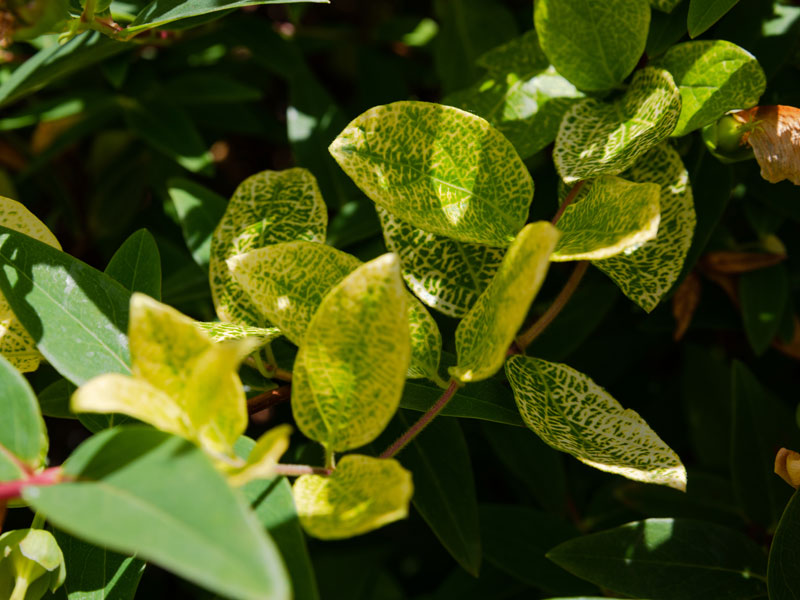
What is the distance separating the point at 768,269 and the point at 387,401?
66 cm

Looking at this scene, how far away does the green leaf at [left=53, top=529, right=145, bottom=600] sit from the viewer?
63 centimetres

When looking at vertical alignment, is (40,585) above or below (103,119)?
below

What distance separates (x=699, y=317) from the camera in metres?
1.02

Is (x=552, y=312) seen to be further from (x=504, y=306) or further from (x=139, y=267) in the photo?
(x=139, y=267)

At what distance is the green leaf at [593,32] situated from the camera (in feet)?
2.25

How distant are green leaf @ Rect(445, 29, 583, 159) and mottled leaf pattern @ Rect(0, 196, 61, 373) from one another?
441 millimetres

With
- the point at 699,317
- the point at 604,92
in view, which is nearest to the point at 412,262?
the point at 604,92

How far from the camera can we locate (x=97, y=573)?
632 mm

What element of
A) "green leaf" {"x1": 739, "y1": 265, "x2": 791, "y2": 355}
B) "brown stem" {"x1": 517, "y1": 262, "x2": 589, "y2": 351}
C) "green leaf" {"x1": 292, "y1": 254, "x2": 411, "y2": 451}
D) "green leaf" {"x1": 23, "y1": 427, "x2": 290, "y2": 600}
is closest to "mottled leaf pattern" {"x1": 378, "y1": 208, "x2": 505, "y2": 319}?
"brown stem" {"x1": 517, "y1": 262, "x2": 589, "y2": 351}

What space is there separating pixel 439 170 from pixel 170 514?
36 cm

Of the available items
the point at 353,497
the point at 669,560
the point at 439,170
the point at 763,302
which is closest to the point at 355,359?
the point at 353,497

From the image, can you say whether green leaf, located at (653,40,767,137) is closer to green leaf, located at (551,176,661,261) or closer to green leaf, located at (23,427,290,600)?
green leaf, located at (551,176,661,261)

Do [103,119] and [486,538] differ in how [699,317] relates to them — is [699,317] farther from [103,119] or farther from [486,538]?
[103,119]

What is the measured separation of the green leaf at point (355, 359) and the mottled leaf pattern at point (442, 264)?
0.61 ft
